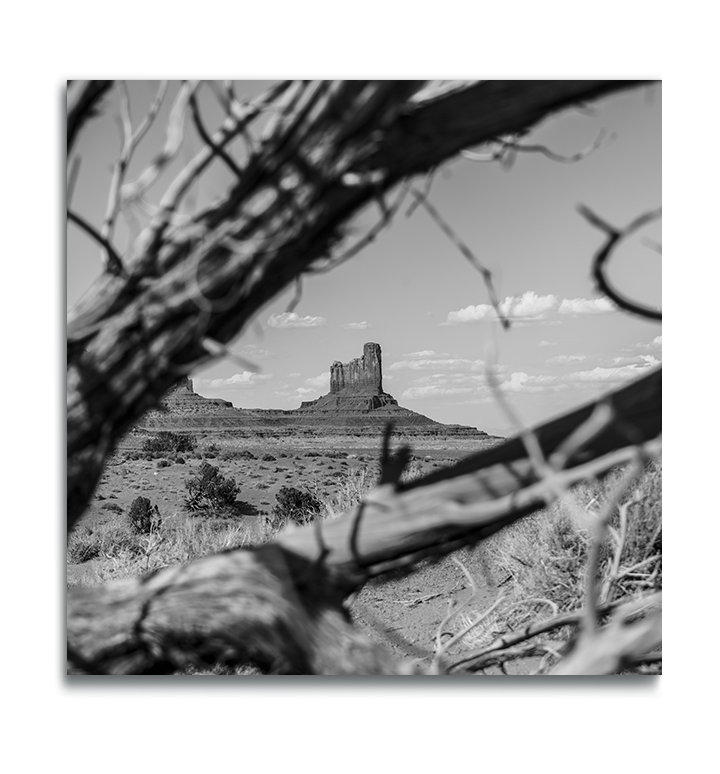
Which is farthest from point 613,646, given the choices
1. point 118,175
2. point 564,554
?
point 564,554

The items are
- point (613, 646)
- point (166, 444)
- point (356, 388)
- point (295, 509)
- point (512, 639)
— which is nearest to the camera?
point (613, 646)

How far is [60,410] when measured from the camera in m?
1.72

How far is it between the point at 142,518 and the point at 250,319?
392 inches

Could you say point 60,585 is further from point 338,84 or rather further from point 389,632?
point 389,632

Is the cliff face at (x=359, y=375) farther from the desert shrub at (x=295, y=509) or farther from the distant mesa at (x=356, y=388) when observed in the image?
the desert shrub at (x=295, y=509)

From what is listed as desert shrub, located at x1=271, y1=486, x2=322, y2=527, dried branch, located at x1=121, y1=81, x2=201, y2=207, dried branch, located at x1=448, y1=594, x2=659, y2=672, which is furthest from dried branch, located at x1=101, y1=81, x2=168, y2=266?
desert shrub, located at x1=271, y1=486, x2=322, y2=527

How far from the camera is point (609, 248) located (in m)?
1.46

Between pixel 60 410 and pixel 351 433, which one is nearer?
pixel 60 410

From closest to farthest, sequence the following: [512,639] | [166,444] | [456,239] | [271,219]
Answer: [271,219] < [456,239] < [512,639] < [166,444]

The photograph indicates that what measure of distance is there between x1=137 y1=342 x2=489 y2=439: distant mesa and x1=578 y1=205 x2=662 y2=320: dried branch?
25131mm

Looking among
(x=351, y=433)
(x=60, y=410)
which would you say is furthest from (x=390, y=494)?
(x=351, y=433)

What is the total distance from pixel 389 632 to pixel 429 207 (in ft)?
17.0

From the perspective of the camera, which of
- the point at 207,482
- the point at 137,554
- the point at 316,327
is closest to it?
the point at 137,554

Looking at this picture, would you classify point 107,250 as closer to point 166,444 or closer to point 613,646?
point 613,646
